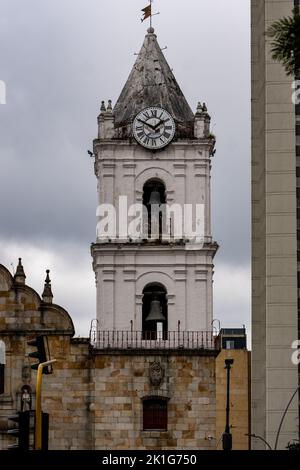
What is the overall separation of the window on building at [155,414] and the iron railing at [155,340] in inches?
75.9

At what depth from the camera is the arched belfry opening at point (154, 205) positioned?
61406 millimetres

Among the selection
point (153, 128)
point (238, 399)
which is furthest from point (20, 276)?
point (238, 399)

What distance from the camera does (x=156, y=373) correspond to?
58.0 metres

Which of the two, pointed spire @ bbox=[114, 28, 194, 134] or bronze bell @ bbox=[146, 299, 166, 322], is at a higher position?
pointed spire @ bbox=[114, 28, 194, 134]

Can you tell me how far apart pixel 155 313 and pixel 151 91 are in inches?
344

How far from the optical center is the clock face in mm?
62281

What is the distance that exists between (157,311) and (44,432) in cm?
2620

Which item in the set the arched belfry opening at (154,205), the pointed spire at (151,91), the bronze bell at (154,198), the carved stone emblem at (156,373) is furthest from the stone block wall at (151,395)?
the pointed spire at (151,91)

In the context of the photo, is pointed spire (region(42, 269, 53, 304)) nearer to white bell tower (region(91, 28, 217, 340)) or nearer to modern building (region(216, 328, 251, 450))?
white bell tower (region(91, 28, 217, 340))

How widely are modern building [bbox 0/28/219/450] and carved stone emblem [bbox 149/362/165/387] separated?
0.13ft

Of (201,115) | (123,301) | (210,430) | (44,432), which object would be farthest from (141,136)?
(44,432)

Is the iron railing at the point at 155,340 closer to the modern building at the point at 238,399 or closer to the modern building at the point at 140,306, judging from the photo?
the modern building at the point at 140,306

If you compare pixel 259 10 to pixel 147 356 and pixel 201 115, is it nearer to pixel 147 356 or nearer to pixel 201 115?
pixel 201 115

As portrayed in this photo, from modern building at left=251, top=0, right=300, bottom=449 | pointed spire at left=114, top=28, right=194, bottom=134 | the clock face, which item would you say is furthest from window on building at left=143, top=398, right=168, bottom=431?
pointed spire at left=114, top=28, right=194, bottom=134
